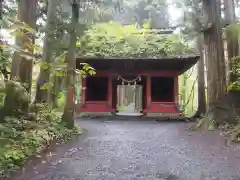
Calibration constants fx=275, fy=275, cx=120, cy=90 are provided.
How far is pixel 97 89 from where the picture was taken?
16453 mm

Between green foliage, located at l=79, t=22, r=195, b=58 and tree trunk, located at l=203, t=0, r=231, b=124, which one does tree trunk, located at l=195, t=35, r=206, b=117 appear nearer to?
green foliage, located at l=79, t=22, r=195, b=58

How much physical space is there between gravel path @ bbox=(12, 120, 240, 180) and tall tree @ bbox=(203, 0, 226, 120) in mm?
1884

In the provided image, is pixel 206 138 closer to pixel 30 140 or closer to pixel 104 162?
pixel 104 162

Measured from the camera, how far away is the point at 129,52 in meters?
13.4

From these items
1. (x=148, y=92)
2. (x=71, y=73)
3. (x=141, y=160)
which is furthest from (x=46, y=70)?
(x=148, y=92)

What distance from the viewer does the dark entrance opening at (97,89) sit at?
16.1 meters

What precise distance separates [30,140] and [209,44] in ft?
22.2

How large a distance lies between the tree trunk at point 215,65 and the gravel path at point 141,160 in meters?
1.62

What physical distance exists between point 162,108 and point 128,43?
3.81 metres

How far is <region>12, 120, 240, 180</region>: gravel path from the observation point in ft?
13.5

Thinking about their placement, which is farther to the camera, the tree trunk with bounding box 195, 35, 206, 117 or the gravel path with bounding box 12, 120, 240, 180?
the tree trunk with bounding box 195, 35, 206, 117

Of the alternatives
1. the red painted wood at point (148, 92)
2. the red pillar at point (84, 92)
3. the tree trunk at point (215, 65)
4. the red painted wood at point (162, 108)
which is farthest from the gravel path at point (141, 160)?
the red pillar at point (84, 92)

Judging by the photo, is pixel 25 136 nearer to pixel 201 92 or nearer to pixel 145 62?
pixel 145 62

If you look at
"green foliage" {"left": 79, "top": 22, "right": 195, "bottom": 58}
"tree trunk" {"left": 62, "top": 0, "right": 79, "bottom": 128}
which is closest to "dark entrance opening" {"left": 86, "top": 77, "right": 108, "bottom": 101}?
"green foliage" {"left": 79, "top": 22, "right": 195, "bottom": 58}
